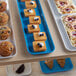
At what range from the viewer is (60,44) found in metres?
1.30

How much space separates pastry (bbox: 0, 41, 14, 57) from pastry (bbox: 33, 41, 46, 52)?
0.19m

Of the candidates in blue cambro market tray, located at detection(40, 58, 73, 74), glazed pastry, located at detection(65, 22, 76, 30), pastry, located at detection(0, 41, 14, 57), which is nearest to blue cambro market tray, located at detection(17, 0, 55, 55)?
pastry, located at detection(0, 41, 14, 57)

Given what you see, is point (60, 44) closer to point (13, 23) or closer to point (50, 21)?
point (50, 21)

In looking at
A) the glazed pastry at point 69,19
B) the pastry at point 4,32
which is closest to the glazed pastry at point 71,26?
the glazed pastry at point 69,19

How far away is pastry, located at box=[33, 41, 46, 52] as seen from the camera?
3.98 feet

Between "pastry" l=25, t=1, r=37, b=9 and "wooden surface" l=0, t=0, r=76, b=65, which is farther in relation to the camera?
"pastry" l=25, t=1, r=37, b=9

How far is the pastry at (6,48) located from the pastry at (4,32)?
65 millimetres

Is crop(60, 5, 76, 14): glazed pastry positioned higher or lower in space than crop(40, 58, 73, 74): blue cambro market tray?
higher

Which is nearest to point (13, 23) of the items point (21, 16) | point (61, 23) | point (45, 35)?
point (21, 16)

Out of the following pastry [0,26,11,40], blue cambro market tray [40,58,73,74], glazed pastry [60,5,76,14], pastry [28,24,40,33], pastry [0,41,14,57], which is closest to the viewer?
pastry [0,41,14,57]

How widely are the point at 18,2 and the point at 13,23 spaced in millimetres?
363

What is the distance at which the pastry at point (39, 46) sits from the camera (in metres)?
1.21

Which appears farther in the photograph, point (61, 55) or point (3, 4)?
point (3, 4)

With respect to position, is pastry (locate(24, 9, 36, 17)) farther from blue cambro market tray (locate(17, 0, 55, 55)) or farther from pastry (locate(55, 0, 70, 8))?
pastry (locate(55, 0, 70, 8))
